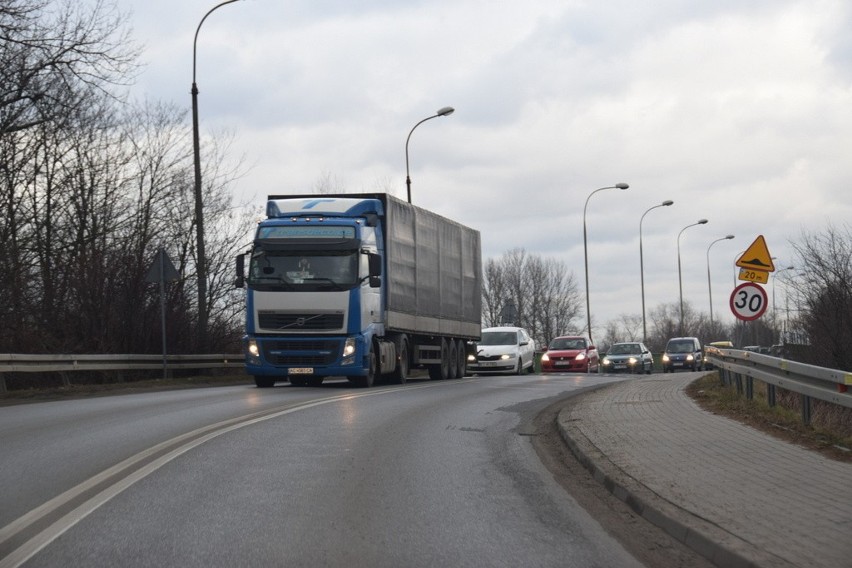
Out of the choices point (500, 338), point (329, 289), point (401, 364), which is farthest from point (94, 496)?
point (500, 338)

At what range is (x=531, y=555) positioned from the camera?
20.4ft

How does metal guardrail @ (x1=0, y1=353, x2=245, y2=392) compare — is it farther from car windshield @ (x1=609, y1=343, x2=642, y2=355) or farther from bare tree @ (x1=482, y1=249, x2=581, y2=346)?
bare tree @ (x1=482, y1=249, x2=581, y2=346)

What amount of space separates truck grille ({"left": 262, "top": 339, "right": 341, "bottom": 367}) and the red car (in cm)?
1999

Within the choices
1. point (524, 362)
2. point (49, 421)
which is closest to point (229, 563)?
point (49, 421)

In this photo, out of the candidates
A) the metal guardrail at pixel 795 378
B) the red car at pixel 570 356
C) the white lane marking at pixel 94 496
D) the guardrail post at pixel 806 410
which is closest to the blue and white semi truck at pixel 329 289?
the metal guardrail at pixel 795 378

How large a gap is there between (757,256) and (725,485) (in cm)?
1145

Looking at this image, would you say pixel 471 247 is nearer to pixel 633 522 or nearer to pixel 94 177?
pixel 94 177

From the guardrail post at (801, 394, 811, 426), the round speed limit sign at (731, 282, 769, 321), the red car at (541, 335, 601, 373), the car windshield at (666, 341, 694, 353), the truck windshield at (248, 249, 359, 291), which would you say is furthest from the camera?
the car windshield at (666, 341, 694, 353)

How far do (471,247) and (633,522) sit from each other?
26.3 m

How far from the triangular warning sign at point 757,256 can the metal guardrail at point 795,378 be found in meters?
1.68

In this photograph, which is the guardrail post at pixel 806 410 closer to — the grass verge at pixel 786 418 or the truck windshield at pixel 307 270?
the grass verge at pixel 786 418

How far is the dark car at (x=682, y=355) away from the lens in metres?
49.3

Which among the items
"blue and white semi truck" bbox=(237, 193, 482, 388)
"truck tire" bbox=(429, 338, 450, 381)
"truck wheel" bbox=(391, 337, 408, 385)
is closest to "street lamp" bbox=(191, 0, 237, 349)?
"blue and white semi truck" bbox=(237, 193, 482, 388)

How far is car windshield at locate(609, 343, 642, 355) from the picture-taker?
Result: 151ft
